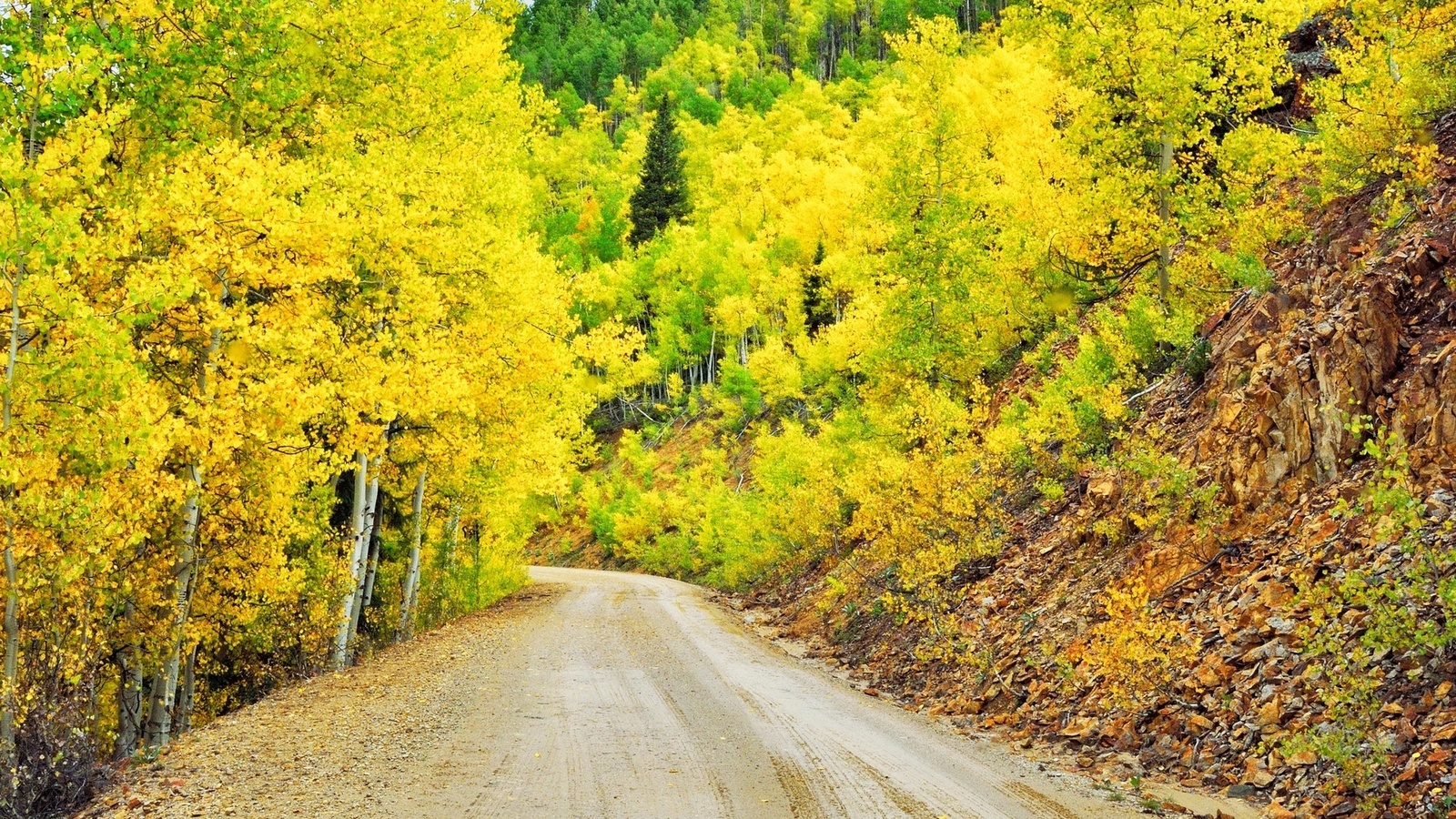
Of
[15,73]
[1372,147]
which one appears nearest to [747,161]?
[1372,147]

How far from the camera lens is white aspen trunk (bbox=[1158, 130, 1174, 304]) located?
579 inches

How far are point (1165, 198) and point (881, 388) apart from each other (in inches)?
259

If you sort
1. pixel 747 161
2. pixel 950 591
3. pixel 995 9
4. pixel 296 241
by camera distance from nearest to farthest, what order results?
pixel 296 241
pixel 950 591
pixel 747 161
pixel 995 9

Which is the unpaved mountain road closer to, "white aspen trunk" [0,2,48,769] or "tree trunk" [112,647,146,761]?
"white aspen trunk" [0,2,48,769]

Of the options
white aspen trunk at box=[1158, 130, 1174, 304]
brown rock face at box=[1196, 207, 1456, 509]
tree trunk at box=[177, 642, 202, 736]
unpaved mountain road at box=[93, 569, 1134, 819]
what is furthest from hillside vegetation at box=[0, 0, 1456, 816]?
unpaved mountain road at box=[93, 569, 1134, 819]

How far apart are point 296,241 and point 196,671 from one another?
8.37 m

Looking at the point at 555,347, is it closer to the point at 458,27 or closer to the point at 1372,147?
the point at 458,27

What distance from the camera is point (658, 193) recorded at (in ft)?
211

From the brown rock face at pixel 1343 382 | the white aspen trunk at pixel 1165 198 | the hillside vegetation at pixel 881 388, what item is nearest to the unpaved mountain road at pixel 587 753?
the hillside vegetation at pixel 881 388

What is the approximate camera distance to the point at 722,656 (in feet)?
45.2

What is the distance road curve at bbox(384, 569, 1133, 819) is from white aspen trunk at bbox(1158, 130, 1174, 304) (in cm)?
872

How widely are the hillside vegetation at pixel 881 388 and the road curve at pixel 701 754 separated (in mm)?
1403

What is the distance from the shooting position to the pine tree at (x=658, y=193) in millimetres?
63531

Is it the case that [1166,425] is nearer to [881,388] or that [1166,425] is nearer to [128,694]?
[881,388]
